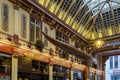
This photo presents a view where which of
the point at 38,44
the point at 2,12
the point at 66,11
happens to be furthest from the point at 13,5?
the point at 66,11

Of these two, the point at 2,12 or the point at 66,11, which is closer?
the point at 2,12

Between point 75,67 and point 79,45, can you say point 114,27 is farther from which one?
point 75,67

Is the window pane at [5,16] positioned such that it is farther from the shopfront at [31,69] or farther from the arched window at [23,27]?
the shopfront at [31,69]

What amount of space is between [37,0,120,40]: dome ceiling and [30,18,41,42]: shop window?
128 inches

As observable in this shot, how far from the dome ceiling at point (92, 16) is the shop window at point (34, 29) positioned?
325 cm

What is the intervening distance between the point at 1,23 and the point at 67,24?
9005mm

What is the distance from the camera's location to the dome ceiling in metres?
20.6

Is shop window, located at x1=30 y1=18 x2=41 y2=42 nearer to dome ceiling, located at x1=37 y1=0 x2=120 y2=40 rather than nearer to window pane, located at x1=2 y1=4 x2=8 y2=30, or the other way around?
window pane, located at x1=2 y1=4 x2=8 y2=30

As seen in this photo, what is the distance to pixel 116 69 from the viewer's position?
47.7m

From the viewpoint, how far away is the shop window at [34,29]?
15.6 m

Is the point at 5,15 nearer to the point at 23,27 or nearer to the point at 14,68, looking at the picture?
the point at 23,27

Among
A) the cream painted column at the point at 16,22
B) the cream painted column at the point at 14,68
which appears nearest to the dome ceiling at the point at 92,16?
the cream painted column at the point at 16,22

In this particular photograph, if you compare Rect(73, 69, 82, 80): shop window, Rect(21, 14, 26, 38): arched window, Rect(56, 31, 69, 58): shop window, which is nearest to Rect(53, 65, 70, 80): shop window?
Rect(56, 31, 69, 58): shop window

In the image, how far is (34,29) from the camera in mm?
15898
